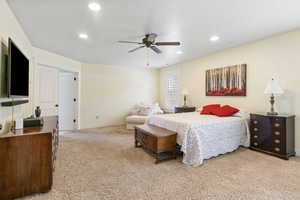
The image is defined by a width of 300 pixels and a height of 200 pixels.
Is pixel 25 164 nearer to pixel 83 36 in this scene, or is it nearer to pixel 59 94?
pixel 83 36

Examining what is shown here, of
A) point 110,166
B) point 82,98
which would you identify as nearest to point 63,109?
point 82,98

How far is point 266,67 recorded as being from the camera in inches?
136

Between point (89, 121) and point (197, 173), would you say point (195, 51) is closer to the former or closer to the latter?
point (197, 173)

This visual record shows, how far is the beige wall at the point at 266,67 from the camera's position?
3029 mm

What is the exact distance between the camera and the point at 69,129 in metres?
5.36

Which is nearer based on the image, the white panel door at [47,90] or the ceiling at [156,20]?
the ceiling at [156,20]

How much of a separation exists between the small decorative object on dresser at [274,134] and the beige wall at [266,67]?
0.24m

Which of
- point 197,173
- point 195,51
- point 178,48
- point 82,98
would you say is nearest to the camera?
point 197,173

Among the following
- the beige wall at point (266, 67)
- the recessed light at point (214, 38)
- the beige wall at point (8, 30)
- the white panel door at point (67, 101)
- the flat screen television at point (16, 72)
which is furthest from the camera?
the white panel door at point (67, 101)

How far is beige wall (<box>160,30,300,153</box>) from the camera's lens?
Answer: 9.94ft

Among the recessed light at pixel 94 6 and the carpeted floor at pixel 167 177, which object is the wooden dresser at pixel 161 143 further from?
the recessed light at pixel 94 6

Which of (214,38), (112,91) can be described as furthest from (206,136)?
(112,91)

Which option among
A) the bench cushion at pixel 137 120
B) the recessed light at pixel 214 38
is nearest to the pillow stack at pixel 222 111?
the recessed light at pixel 214 38

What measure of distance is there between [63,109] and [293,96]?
6.25 meters
